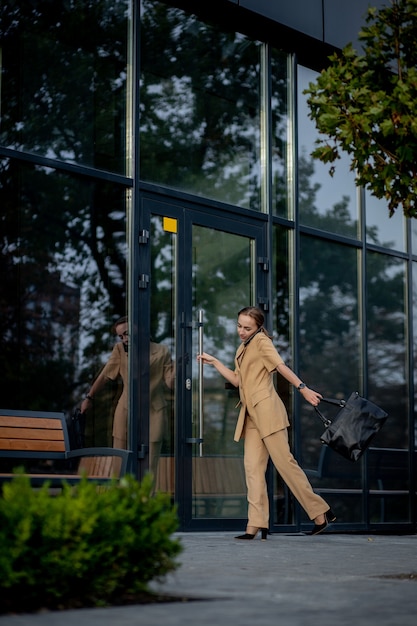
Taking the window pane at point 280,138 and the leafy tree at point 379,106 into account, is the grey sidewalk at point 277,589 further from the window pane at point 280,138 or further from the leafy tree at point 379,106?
the window pane at point 280,138

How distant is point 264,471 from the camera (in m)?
10.0

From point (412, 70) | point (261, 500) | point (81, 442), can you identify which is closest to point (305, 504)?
point (261, 500)

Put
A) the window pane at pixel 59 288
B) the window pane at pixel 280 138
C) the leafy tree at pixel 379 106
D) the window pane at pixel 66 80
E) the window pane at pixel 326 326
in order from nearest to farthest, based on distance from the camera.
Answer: the leafy tree at pixel 379 106
the window pane at pixel 59 288
the window pane at pixel 66 80
the window pane at pixel 280 138
the window pane at pixel 326 326

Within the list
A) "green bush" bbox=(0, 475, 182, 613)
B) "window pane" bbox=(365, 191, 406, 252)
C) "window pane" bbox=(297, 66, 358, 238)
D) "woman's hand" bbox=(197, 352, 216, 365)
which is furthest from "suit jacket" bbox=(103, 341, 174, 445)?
"green bush" bbox=(0, 475, 182, 613)

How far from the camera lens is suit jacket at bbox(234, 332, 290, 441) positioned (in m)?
10.0

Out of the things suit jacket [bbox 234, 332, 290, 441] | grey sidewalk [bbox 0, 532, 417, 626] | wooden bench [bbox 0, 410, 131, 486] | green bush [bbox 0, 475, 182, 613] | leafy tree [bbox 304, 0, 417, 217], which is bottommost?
grey sidewalk [bbox 0, 532, 417, 626]

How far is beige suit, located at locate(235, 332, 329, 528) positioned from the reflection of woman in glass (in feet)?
2.43

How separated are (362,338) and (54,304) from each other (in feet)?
16.1

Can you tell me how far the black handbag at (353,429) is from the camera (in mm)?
9742

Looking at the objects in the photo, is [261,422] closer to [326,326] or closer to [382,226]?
[326,326]

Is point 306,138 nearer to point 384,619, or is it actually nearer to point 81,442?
point 81,442

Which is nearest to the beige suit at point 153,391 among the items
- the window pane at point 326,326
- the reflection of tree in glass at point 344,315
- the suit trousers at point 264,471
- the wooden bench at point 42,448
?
the wooden bench at point 42,448

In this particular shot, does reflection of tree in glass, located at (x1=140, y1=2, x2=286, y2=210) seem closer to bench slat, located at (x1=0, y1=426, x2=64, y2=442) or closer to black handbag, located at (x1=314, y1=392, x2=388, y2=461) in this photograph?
bench slat, located at (x1=0, y1=426, x2=64, y2=442)

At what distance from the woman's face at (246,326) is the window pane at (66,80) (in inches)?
67.4
